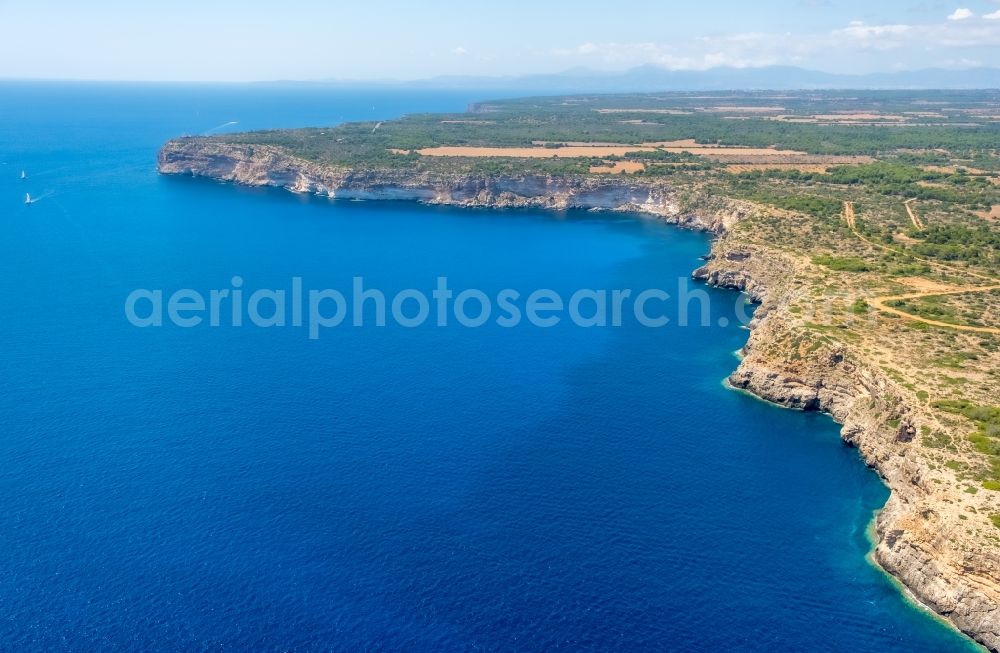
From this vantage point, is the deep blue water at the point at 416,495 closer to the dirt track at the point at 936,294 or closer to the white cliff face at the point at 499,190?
the dirt track at the point at 936,294

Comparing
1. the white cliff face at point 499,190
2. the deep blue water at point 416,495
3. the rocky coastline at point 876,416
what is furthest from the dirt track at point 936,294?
the white cliff face at point 499,190

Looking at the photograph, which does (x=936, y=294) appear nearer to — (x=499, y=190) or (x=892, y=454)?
(x=892, y=454)

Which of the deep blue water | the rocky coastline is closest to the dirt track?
the rocky coastline

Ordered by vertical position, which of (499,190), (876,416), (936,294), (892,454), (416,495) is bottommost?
(892,454)

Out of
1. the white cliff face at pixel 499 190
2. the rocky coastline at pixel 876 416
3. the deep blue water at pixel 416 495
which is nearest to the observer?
the deep blue water at pixel 416 495

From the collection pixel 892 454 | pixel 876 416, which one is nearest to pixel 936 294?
pixel 876 416

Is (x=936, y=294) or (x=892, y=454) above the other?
(x=936, y=294)

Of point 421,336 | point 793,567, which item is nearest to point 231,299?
point 421,336

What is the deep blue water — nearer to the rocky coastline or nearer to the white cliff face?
the rocky coastline

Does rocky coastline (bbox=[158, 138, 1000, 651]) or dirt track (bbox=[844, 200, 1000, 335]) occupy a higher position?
dirt track (bbox=[844, 200, 1000, 335])
